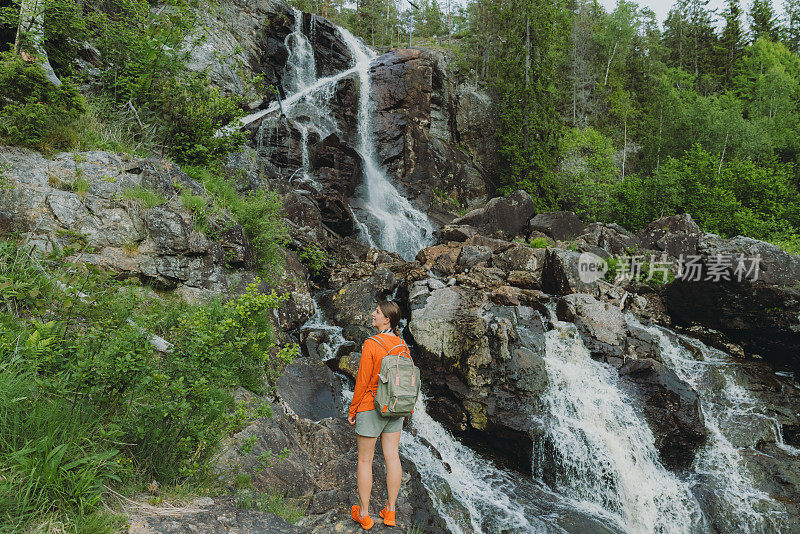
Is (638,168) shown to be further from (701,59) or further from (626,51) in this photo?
(701,59)

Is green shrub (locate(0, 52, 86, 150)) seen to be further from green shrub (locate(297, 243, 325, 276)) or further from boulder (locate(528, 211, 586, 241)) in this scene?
boulder (locate(528, 211, 586, 241))

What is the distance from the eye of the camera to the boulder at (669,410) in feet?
26.1

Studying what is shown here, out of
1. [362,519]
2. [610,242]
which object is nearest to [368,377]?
[362,519]

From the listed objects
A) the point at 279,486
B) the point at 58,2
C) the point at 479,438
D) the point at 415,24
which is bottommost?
the point at 479,438

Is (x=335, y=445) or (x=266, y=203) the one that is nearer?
(x=335, y=445)

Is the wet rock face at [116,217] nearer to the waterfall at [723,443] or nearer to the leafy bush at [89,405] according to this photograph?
the leafy bush at [89,405]

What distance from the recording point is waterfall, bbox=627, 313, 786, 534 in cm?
686

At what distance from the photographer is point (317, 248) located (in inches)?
495

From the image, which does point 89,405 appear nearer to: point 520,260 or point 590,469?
point 590,469

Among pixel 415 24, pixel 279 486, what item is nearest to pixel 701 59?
pixel 415 24

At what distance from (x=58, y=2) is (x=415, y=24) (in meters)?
50.2

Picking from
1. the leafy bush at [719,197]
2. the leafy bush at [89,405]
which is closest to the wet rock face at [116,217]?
the leafy bush at [89,405]

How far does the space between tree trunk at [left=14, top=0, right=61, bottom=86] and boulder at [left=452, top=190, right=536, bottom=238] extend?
17214mm

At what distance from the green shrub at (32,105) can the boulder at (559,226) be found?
1916cm
